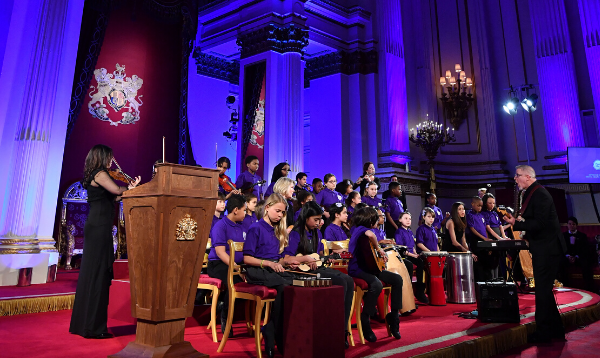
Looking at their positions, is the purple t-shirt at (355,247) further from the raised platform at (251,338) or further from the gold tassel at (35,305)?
the gold tassel at (35,305)

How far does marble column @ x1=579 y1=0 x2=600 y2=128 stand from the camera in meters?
10.7

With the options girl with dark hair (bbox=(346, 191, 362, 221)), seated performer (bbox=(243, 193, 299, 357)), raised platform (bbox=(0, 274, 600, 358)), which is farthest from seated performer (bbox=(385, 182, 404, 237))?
seated performer (bbox=(243, 193, 299, 357))

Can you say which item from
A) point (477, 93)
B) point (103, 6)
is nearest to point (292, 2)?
point (103, 6)

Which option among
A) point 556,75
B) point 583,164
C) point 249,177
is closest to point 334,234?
point 249,177

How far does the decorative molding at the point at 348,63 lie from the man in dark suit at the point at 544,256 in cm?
791

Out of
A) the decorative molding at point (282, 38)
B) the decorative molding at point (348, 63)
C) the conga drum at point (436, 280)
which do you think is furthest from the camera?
the decorative molding at point (348, 63)

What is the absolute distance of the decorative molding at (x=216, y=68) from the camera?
457 inches

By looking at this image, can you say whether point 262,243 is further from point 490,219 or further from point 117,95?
point 117,95

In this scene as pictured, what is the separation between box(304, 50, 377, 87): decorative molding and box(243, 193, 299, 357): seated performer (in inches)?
337

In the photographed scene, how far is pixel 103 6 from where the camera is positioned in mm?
7191

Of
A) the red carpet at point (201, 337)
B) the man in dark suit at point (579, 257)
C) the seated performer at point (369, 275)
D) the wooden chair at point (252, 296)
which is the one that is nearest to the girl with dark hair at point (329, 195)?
the red carpet at point (201, 337)

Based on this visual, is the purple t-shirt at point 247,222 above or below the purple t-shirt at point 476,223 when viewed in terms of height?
below

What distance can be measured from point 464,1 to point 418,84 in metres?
3.07

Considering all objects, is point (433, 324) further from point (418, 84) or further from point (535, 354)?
point (418, 84)
